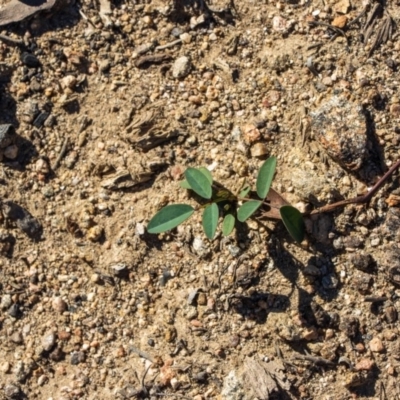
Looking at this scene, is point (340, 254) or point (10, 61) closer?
point (340, 254)

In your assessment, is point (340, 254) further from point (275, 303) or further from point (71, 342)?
point (71, 342)

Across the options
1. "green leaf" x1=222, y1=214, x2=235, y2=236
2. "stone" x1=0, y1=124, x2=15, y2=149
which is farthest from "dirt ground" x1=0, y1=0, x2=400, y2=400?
"green leaf" x1=222, y1=214, x2=235, y2=236

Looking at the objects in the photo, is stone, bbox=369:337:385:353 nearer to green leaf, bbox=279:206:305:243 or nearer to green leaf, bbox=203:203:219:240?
green leaf, bbox=279:206:305:243

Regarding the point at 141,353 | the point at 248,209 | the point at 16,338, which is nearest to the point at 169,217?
the point at 248,209

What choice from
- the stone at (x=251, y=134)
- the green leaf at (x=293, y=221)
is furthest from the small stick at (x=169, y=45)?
the green leaf at (x=293, y=221)

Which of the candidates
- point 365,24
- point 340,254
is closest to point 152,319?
point 340,254

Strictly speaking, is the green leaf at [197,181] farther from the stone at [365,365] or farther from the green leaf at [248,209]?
the stone at [365,365]
